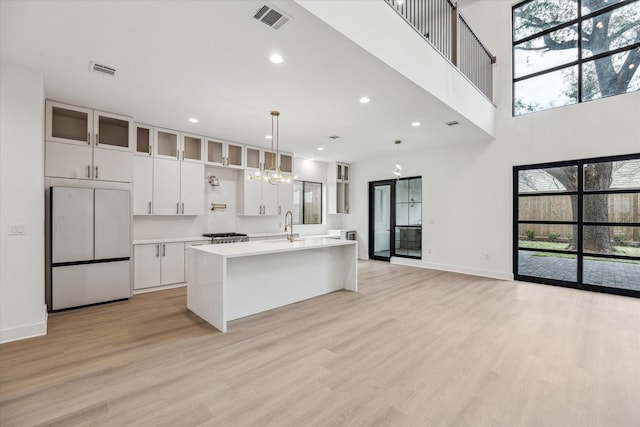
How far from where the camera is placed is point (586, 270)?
4.97 m

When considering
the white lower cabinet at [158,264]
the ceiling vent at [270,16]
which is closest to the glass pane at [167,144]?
the white lower cabinet at [158,264]

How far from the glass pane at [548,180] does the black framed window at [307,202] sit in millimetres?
4776

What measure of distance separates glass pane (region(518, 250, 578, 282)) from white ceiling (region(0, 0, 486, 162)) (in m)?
2.64

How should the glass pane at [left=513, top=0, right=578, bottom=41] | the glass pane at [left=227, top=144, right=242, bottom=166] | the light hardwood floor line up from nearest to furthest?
the light hardwood floor → the glass pane at [left=513, top=0, right=578, bottom=41] → the glass pane at [left=227, top=144, right=242, bottom=166]

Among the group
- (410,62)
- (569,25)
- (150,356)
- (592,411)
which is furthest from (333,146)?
(592,411)

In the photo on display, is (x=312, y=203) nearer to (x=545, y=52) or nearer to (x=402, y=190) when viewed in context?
(x=402, y=190)

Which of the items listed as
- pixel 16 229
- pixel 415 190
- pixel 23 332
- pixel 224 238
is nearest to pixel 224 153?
pixel 224 238

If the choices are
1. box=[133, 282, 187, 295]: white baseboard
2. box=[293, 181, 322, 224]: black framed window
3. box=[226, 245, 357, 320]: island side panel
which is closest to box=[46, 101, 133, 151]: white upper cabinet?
box=[133, 282, 187, 295]: white baseboard

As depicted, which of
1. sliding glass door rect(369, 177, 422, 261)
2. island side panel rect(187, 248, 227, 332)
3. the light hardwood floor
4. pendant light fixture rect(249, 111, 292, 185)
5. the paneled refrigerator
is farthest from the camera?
sliding glass door rect(369, 177, 422, 261)

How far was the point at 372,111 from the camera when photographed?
4320mm

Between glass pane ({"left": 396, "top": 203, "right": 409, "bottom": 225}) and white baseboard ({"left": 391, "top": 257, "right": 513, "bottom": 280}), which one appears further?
glass pane ({"left": 396, "top": 203, "right": 409, "bottom": 225})

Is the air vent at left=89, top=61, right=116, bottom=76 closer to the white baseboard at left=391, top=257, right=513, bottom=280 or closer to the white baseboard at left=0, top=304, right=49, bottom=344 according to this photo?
the white baseboard at left=0, top=304, right=49, bottom=344

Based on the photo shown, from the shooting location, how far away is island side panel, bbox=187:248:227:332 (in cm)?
327

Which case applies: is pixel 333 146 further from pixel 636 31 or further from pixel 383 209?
pixel 636 31
